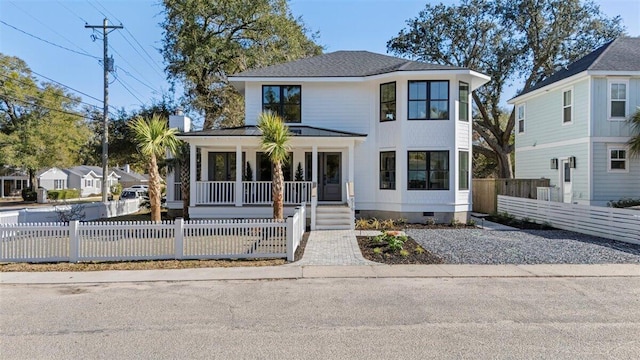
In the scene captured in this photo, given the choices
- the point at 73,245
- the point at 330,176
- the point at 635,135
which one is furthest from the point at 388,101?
the point at 73,245

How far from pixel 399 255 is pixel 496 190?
12.7 metres

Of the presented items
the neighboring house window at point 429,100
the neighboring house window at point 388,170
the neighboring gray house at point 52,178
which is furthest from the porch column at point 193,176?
the neighboring gray house at point 52,178

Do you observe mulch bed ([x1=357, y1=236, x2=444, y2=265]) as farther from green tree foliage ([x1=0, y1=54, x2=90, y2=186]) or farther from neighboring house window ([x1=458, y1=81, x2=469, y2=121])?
green tree foliage ([x1=0, y1=54, x2=90, y2=186])

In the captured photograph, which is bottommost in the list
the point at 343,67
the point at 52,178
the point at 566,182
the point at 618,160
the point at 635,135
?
the point at 566,182

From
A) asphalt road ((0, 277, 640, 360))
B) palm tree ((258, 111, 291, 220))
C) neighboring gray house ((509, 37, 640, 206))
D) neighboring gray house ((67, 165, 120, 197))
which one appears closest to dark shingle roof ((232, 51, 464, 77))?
palm tree ((258, 111, 291, 220))

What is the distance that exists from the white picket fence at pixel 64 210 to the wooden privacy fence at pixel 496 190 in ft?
65.5

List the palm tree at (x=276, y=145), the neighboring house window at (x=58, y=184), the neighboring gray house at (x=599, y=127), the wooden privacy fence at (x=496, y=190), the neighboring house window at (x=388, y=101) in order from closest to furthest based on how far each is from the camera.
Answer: the palm tree at (x=276, y=145)
the neighboring gray house at (x=599, y=127)
the neighboring house window at (x=388, y=101)
the wooden privacy fence at (x=496, y=190)
the neighboring house window at (x=58, y=184)

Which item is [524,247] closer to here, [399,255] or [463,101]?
[399,255]

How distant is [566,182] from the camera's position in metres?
17.5

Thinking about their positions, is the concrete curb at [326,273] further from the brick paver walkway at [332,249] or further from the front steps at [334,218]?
the front steps at [334,218]

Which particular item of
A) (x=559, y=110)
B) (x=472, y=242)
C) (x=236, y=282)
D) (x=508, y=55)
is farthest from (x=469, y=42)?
(x=236, y=282)

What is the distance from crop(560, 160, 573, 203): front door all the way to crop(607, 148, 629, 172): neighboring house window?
1632 mm

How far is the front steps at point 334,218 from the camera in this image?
559 inches

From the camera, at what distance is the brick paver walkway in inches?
363
